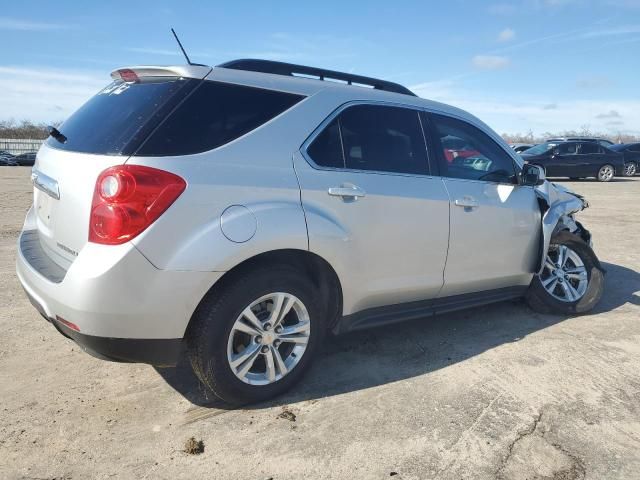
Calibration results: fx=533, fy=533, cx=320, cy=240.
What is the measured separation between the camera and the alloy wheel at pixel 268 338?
9.58ft

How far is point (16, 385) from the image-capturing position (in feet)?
10.7

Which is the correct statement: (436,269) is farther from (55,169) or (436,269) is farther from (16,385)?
(16,385)

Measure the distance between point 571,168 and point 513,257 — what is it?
18236 mm

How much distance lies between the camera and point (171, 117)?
2.74 meters

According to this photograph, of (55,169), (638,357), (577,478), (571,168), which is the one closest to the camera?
(577,478)

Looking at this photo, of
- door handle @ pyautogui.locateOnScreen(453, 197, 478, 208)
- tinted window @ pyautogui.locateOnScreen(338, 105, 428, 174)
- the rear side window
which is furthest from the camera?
door handle @ pyautogui.locateOnScreen(453, 197, 478, 208)

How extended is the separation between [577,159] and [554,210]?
1789 cm

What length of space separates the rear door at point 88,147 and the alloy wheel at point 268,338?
3.12 ft

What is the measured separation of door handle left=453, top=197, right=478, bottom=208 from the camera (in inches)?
149

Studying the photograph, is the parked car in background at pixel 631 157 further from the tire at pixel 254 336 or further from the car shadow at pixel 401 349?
the tire at pixel 254 336

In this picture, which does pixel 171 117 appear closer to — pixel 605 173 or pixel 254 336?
pixel 254 336

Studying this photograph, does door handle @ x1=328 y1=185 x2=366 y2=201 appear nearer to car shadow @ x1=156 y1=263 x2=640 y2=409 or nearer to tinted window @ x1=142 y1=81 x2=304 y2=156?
tinted window @ x1=142 y1=81 x2=304 y2=156

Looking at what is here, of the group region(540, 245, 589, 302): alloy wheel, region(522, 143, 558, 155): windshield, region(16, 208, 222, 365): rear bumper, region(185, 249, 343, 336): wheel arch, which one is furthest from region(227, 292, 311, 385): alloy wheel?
region(522, 143, 558, 155): windshield

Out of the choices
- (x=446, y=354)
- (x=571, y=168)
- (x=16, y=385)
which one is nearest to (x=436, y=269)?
(x=446, y=354)
